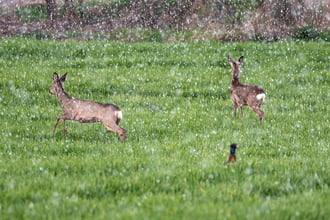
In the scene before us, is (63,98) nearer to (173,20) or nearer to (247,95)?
(247,95)

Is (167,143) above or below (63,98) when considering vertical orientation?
below

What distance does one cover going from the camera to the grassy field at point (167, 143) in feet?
22.2

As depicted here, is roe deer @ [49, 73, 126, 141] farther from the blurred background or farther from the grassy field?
the blurred background

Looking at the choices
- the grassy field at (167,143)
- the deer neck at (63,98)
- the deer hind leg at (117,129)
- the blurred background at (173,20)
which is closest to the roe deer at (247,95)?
the grassy field at (167,143)

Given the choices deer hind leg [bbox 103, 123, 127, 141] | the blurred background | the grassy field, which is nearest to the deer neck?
the grassy field

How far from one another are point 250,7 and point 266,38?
14.4 feet

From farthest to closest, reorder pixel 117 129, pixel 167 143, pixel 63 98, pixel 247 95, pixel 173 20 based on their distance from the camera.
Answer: pixel 173 20 < pixel 247 95 < pixel 63 98 < pixel 167 143 < pixel 117 129

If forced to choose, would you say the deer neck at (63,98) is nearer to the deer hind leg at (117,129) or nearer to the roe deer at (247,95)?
the deer hind leg at (117,129)

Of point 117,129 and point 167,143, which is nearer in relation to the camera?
point 117,129

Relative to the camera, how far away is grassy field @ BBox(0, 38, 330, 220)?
6.76 meters

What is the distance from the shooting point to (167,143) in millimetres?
10445

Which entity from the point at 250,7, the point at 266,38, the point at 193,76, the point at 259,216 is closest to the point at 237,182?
the point at 259,216

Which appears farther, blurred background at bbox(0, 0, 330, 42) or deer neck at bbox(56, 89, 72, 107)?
blurred background at bbox(0, 0, 330, 42)

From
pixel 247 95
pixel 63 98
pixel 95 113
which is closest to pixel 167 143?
pixel 95 113
